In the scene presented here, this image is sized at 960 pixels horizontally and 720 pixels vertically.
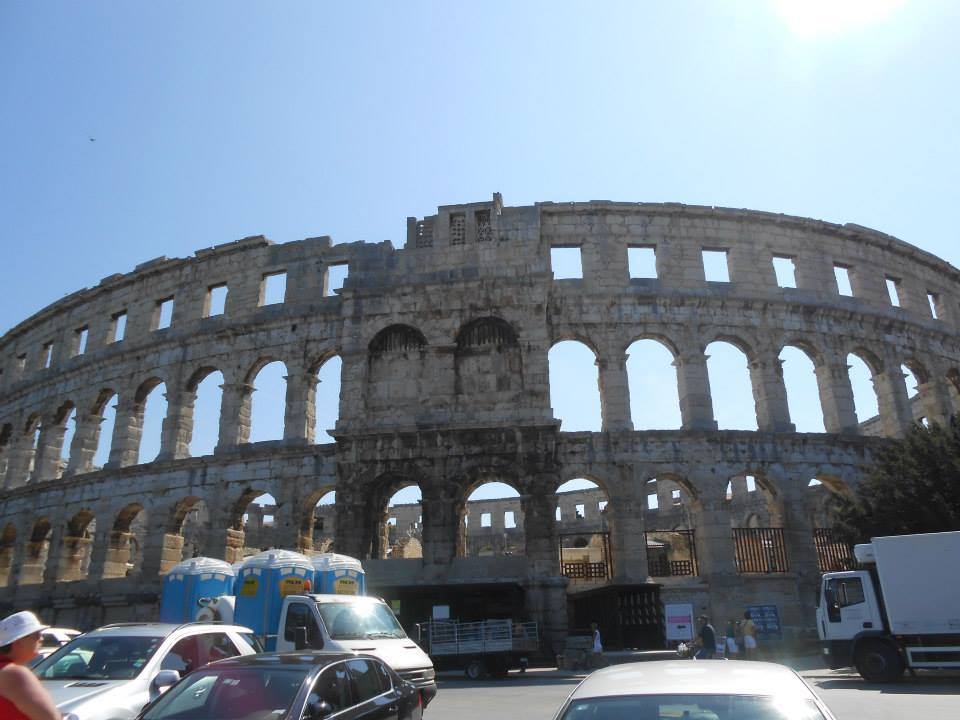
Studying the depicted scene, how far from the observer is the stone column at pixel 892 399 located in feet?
77.0

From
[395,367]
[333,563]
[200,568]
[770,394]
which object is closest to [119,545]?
[200,568]

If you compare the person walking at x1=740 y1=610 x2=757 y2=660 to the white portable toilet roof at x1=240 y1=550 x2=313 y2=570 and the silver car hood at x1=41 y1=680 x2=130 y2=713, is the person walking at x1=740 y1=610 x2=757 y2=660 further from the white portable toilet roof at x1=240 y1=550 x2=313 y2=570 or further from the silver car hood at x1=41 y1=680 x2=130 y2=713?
the silver car hood at x1=41 y1=680 x2=130 y2=713

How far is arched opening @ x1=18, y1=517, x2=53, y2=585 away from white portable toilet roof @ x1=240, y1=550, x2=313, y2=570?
682 inches

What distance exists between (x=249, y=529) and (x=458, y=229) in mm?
19225

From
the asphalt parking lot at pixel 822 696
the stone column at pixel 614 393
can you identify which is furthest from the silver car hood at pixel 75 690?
the stone column at pixel 614 393

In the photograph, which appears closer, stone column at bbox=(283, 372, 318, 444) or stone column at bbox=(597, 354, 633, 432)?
stone column at bbox=(597, 354, 633, 432)

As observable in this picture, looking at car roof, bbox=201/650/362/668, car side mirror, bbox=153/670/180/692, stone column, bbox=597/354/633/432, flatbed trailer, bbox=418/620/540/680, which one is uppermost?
stone column, bbox=597/354/633/432

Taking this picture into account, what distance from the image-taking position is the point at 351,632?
1002 cm

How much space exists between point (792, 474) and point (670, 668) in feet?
64.2

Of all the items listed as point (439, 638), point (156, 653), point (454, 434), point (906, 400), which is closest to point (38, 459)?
point (454, 434)

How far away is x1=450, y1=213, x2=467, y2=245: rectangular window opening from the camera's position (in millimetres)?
22578

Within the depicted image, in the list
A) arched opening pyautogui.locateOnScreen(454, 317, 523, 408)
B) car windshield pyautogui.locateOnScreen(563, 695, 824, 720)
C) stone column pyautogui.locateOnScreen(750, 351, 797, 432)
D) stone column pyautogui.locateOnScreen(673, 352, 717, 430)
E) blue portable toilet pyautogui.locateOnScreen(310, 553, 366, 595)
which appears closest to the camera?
car windshield pyautogui.locateOnScreen(563, 695, 824, 720)

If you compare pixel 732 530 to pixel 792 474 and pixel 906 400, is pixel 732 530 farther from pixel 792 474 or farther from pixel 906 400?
pixel 906 400

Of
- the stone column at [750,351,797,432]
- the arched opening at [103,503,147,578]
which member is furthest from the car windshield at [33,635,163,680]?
the stone column at [750,351,797,432]
